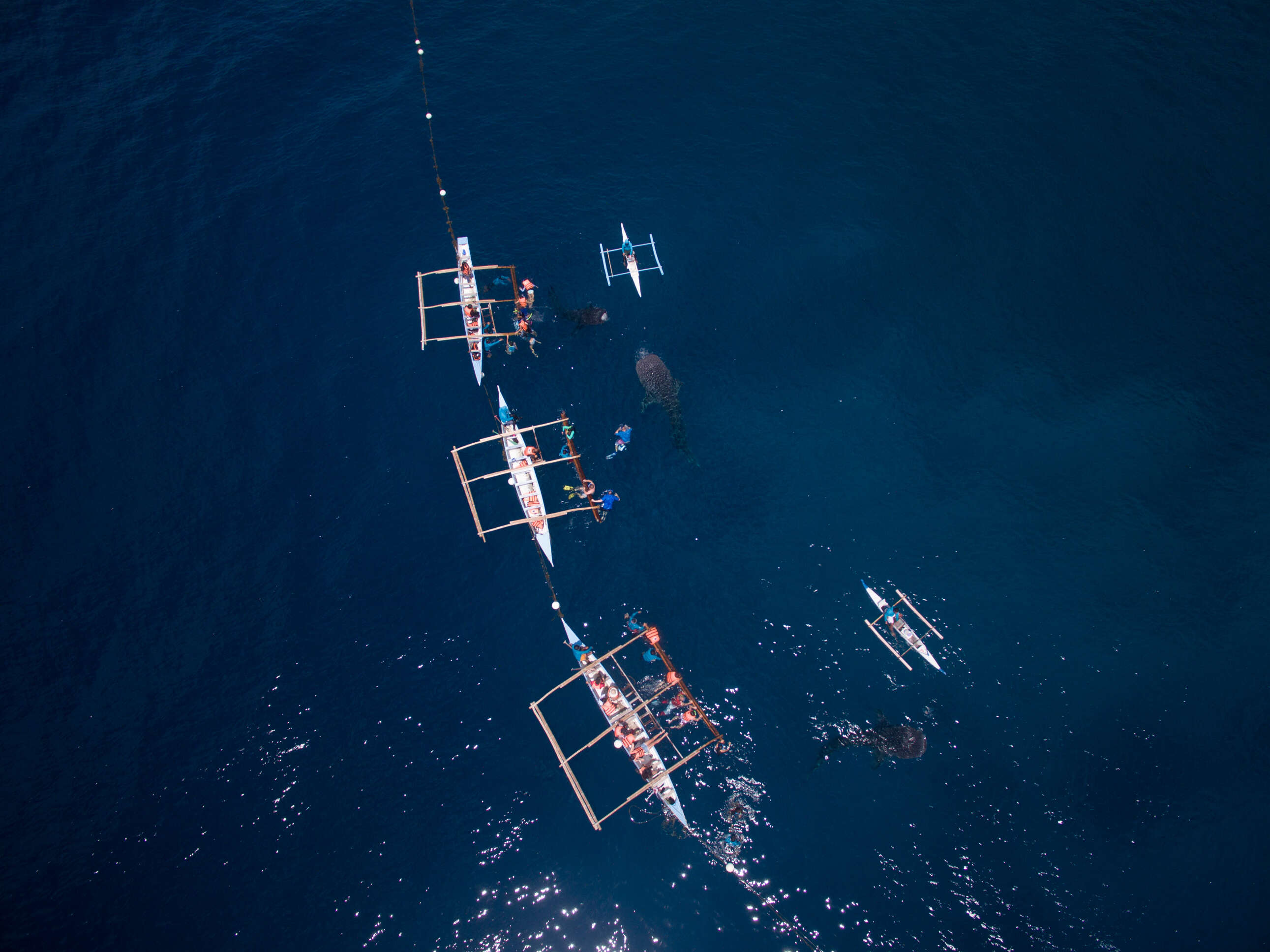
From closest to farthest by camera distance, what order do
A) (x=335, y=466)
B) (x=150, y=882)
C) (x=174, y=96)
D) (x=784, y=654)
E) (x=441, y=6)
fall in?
1. (x=150, y=882)
2. (x=784, y=654)
3. (x=335, y=466)
4. (x=174, y=96)
5. (x=441, y=6)

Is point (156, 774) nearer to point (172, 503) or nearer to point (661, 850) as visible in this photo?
point (172, 503)

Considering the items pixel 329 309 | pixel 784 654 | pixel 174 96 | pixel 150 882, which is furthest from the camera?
pixel 174 96

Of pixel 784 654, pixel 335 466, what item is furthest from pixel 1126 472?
pixel 335 466

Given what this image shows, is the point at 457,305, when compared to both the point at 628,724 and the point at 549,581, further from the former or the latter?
the point at 628,724

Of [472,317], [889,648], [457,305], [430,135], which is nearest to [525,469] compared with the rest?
[472,317]

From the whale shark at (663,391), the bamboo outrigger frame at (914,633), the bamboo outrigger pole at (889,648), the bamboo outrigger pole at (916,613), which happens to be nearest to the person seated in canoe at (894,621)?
the bamboo outrigger frame at (914,633)

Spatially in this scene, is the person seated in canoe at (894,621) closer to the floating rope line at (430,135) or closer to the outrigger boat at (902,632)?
the outrigger boat at (902,632)

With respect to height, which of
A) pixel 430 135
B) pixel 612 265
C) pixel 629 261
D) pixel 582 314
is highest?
pixel 430 135

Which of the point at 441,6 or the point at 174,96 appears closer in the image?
the point at 174,96
